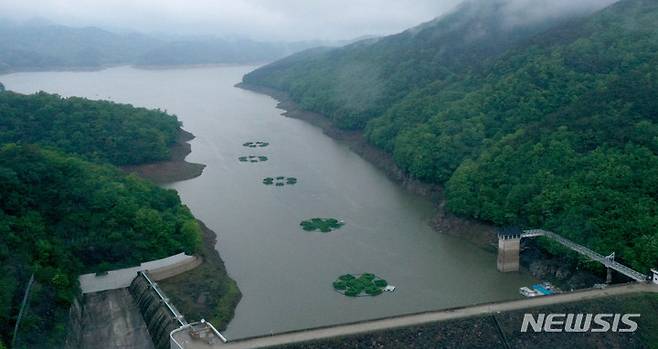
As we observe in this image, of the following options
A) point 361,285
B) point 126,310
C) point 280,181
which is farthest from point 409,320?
point 280,181

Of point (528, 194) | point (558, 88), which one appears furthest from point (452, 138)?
point (528, 194)

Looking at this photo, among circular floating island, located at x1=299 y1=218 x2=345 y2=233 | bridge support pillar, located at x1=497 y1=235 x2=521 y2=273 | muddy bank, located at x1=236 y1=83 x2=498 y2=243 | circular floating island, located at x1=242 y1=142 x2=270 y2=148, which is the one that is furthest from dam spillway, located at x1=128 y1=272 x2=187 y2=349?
circular floating island, located at x1=242 y1=142 x2=270 y2=148

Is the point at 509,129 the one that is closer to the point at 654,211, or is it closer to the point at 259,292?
the point at 654,211

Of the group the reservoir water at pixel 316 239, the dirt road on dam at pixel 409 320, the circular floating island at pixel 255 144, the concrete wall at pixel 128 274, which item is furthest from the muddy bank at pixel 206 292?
the circular floating island at pixel 255 144

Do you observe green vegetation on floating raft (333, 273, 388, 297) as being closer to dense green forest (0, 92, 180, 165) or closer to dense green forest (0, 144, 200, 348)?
dense green forest (0, 144, 200, 348)

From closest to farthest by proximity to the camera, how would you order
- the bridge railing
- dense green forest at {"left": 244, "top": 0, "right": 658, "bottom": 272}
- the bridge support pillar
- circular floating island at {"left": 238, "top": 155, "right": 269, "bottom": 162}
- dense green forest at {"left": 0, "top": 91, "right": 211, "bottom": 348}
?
dense green forest at {"left": 0, "top": 91, "right": 211, "bottom": 348}
the bridge railing
dense green forest at {"left": 244, "top": 0, "right": 658, "bottom": 272}
the bridge support pillar
circular floating island at {"left": 238, "top": 155, "right": 269, "bottom": 162}

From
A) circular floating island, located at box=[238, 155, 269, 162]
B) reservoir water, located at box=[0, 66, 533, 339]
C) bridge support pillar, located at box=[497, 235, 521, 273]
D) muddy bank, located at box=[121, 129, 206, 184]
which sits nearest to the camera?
reservoir water, located at box=[0, 66, 533, 339]

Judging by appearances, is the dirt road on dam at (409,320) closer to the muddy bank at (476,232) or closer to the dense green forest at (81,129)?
the muddy bank at (476,232)
